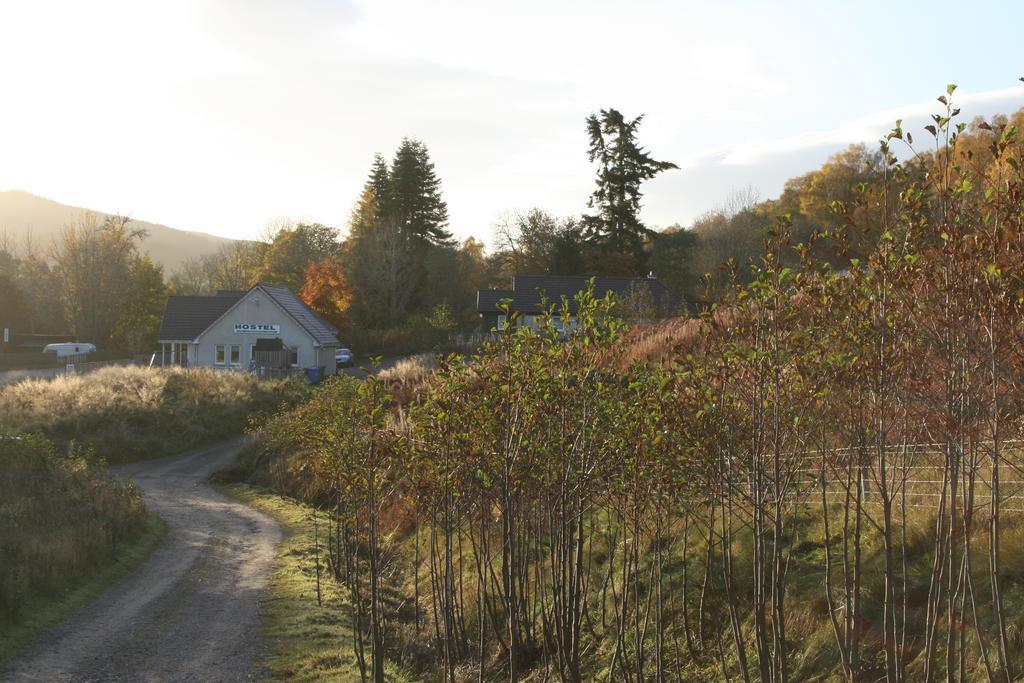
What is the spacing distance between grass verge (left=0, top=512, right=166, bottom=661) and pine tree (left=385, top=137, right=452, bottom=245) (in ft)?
195

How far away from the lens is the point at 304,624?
57.1 ft

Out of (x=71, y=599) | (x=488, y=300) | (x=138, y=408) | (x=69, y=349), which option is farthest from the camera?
(x=69, y=349)

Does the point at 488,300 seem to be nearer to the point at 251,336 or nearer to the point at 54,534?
the point at 251,336

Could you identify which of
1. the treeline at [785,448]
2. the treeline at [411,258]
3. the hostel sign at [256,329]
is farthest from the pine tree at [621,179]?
the treeline at [785,448]

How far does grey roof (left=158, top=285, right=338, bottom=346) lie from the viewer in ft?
196

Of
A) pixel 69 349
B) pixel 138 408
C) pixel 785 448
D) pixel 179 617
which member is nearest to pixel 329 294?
pixel 69 349

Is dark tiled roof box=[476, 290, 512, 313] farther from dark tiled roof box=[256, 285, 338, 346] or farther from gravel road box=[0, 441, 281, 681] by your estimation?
gravel road box=[0, 441, 281, 681]

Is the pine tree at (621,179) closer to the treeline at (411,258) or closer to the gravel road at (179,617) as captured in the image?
the treeline at (411,258)

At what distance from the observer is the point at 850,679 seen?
954 cm

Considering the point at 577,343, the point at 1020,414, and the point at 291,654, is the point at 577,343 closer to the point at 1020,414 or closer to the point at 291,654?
the point at 1020,414

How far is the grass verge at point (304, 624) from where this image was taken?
49.8 ft

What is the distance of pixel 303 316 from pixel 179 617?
147 feet

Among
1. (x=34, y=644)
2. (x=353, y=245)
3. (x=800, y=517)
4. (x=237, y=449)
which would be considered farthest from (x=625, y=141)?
(x=34, y=644)

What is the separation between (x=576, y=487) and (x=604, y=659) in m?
4.07
